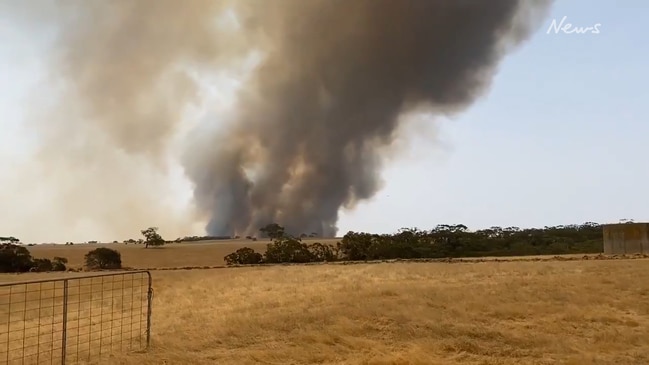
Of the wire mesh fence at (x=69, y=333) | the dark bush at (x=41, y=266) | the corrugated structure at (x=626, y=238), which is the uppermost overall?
the corrugated structure at (x=626, y=238)

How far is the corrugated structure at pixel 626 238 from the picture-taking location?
51.5 m

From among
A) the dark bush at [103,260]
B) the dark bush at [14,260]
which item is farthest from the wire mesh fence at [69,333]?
the dark bush at [103,260]

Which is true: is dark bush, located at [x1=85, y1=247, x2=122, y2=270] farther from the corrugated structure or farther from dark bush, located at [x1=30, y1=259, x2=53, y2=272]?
the corrugated structure

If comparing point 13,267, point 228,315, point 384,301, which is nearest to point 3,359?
point 228,315

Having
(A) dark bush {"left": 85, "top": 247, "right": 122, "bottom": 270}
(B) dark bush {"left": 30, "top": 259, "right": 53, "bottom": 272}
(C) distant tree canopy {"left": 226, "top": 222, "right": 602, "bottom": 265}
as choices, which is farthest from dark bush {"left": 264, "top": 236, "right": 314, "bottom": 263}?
(B) dark bush {"left": 30, "top": 259, "right": 53, "bottom": 272}

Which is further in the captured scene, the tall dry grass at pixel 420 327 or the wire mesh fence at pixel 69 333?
the wire mesh fence at pixel 69 333

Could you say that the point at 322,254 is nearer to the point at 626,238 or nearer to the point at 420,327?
the point at 626,238

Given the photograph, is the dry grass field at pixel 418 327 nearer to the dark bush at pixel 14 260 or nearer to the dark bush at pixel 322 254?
the dark bush at pixel 322 254

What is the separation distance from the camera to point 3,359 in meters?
13.8

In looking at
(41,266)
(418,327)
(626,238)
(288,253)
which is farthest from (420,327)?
(41,266)

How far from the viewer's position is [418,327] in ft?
46.8

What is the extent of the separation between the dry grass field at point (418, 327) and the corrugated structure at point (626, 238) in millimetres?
31723

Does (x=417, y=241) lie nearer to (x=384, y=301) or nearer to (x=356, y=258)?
(x=356, y=258)

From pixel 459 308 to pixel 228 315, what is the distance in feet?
23.3
